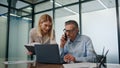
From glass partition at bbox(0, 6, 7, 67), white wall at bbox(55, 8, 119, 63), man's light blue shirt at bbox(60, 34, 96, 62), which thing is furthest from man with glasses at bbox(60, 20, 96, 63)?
glass partition at bbox(0, 6, 7, 67)

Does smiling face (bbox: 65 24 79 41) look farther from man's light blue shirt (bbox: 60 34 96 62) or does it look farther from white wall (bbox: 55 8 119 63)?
white wall (bbox: 55 8 119 63)

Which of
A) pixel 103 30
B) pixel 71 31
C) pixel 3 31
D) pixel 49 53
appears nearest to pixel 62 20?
pixel 103 30

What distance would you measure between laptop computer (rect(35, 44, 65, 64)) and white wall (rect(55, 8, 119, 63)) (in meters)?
2.94

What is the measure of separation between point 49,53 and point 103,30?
123 inches

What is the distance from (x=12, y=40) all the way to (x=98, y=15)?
2.79 m

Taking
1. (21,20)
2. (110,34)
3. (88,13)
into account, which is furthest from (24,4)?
(110,34)

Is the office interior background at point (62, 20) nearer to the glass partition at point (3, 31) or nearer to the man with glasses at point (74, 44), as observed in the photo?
the glass partition at point (3, 31)

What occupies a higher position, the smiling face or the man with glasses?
the smiling face

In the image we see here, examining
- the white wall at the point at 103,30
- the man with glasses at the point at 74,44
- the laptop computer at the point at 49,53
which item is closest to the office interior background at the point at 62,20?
the white wall at the point at 103,30

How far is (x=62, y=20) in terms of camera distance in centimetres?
502

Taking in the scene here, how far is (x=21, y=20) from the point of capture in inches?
210

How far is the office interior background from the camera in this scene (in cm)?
414

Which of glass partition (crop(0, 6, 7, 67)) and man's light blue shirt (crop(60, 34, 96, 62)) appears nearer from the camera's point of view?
man's light blue shirt (crop(60, 34, 96, 62))

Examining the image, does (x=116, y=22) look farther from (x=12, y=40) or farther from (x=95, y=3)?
(x=12, y=40)
